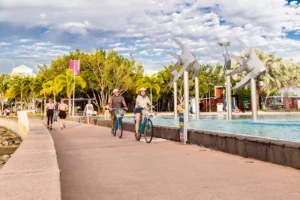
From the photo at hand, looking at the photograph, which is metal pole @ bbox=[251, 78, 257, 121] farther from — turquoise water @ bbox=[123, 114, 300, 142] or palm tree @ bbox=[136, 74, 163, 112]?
palm tree @ bbox=[136, 74, 163, 112]

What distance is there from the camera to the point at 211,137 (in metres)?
9.10

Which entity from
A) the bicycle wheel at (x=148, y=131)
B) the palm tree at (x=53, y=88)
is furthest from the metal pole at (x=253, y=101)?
the palm tree at (x=53, y=88)

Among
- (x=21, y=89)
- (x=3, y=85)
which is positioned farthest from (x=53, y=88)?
(x=3, y=85)

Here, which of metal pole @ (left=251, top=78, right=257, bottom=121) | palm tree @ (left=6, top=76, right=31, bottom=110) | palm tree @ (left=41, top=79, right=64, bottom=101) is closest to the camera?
metal pole @ (left=251, top=78, right=257, bottom=121)

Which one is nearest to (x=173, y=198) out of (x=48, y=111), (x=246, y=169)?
(x=246, y=169)

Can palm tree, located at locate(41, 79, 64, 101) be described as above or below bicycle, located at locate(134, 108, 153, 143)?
above

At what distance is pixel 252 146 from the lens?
7.28m

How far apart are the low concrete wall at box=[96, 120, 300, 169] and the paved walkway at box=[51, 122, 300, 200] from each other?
19cm

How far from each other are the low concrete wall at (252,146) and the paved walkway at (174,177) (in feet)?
0.63

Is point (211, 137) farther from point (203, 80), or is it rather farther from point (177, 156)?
point (203, 80)

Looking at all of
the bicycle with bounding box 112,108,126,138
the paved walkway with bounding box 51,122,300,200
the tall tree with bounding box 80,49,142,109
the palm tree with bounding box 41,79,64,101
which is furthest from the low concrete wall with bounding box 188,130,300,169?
the tall tree with bounding box 80,49,142,109

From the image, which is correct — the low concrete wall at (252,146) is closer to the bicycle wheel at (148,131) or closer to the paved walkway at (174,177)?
the paved walkway at (174,177)

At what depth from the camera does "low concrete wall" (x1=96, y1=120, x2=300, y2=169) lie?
6.19 m

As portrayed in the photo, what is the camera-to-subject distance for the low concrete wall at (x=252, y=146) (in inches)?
244
